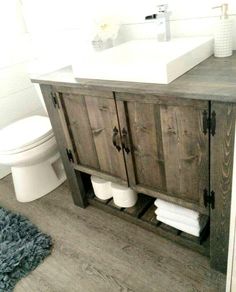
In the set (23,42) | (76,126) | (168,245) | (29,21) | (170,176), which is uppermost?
(29,21)

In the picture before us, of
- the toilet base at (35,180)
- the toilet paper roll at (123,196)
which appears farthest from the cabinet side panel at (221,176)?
the toilet base at (35,180)

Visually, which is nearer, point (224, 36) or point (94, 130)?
point (224, 36)

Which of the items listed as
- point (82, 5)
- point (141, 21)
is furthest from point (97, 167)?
point (82, 5)

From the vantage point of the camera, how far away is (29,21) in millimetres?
1858

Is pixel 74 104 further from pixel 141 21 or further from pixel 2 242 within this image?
pixel 2 242

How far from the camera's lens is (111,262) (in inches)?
50.5

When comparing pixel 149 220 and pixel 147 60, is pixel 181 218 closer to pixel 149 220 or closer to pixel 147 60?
pixel 149 220

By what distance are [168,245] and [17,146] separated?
3.11 ft

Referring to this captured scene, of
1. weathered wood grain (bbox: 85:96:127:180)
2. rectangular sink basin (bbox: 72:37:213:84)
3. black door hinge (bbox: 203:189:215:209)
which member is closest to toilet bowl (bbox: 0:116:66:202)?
weathered wood grain (bbox: 85:96:127:180)

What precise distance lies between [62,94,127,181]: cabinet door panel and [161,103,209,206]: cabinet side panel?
0.76ft

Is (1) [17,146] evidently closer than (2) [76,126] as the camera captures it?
No

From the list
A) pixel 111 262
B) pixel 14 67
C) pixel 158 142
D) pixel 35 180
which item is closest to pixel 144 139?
pixel 158 142

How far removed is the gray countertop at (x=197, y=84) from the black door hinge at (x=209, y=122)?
73mm

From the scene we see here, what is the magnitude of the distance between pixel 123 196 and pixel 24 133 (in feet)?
2.35
